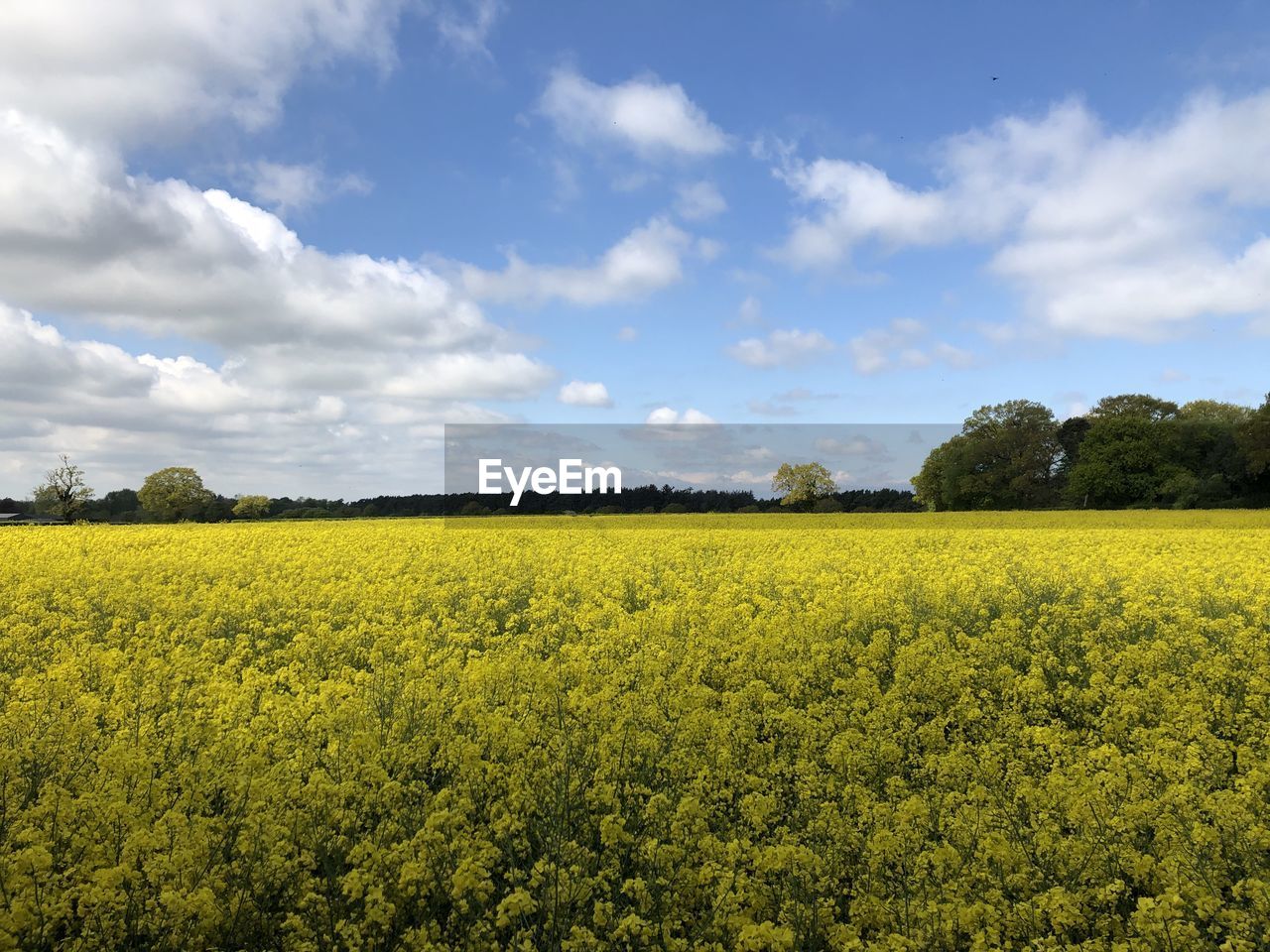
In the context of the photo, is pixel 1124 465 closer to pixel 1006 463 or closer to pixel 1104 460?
pixel 1104 460

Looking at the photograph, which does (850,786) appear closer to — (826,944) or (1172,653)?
(826,944)

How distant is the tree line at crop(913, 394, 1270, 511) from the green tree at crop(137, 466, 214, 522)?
77616 millimetres

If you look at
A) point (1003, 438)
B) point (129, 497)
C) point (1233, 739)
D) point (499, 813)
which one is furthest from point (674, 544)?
point (129, 497)

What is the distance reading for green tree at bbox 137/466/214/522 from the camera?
75500 millimetres

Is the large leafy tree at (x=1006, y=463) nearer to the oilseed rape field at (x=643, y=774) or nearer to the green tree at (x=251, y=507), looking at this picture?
the oilseed rape field at (x=643, y=774)

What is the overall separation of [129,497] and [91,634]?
84.3 m

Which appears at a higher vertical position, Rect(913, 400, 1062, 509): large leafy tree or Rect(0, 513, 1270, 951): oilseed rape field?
Rect(913, 400, 1062, 509): large leafy tree

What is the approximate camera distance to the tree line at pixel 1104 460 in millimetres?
58625

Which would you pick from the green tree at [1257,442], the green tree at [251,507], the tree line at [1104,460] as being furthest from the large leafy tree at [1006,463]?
the green tree at [251,507]

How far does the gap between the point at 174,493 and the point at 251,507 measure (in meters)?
7.67

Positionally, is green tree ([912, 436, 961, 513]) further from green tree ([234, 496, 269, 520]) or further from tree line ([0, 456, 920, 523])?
green tree ([234, 496, 269, 520])

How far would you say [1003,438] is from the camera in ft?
241

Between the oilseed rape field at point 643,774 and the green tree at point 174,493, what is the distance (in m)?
71.9

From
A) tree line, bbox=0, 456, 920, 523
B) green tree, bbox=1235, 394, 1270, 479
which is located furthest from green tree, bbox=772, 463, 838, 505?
green tree, bbox=1235, 394, 1270, 479
